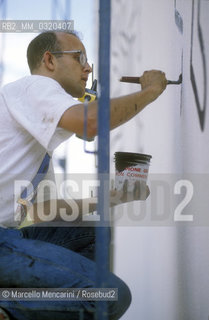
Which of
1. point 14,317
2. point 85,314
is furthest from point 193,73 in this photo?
point 14,317

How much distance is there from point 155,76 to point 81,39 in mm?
534

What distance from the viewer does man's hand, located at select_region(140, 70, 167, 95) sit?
1.40m

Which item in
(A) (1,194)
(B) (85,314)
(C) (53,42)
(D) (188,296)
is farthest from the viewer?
(D) (188,296)

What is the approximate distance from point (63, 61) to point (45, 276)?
33.1 inches

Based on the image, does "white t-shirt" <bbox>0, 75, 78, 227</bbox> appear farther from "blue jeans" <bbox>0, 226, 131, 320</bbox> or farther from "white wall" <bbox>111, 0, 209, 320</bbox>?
"white wall" <bbox>111, 0, 209, 320</bbox>

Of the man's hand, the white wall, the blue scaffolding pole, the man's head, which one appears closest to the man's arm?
the man's hand

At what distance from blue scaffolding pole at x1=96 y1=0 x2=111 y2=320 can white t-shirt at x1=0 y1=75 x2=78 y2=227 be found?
1.02ft

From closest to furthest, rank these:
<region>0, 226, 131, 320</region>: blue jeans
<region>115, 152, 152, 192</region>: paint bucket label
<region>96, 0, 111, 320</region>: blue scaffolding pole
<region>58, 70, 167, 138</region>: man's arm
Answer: <region>96, 0, 111, 320</region>: blue scaffolding pole
<region>58, 70, 167, 138</region>: man's arm
<region>0, 226, 131, 320</region>: blue jeans
<region>115, 152, 152, 192</region>: paint bucket label

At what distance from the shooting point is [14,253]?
1.40 meters

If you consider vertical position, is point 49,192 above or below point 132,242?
above

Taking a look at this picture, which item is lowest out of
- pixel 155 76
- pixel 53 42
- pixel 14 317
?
pixel 14 317

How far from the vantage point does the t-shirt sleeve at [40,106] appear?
1342 millimetres

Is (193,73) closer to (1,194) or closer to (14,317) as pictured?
(1,194)

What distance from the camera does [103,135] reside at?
1.04m
